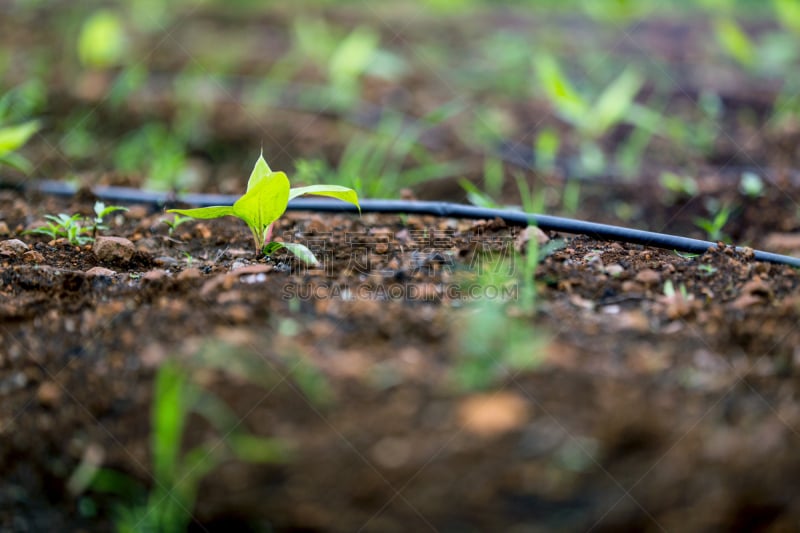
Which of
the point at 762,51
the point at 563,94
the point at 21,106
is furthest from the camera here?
the point at 762,51

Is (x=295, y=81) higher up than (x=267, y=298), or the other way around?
(x=295, y=81)

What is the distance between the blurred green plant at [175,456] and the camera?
0.98 m

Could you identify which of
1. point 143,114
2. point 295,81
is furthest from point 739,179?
point 143,114

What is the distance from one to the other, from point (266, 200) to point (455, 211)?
1.55 ft

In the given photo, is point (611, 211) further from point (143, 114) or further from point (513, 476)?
point (143, 114)

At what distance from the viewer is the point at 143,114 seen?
2818 mm

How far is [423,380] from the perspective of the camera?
3.26 feet

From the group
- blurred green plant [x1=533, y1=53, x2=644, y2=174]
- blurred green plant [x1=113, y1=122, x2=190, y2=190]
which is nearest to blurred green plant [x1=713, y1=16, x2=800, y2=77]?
blurred green plant [x1=533, y1=53, x2=644, y2=174]

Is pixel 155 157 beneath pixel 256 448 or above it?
above

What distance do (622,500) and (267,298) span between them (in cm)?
67

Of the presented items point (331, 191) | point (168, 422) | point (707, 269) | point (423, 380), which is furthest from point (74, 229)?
point (707, 269)

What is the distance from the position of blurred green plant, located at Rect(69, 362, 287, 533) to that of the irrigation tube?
2.53ft

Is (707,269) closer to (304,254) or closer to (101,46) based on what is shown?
(304,254)

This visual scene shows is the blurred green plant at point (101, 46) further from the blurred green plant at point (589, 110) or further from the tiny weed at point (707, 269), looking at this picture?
the tiny weed at point (707, 269)
